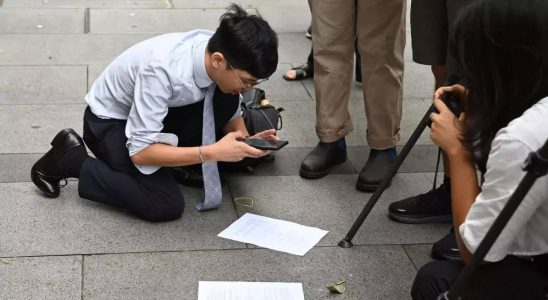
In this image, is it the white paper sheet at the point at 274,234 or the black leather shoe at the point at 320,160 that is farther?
the black leather shoe at the point at 320,160

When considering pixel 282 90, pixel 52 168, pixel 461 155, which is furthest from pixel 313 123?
pixel 461 155

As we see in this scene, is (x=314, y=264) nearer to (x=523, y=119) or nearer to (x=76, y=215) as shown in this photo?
(x=76, y=215)

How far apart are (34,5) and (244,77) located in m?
4.28

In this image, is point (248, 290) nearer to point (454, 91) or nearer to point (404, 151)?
point (404, 151)

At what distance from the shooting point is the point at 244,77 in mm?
3326

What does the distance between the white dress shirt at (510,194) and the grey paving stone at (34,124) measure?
2.64 m

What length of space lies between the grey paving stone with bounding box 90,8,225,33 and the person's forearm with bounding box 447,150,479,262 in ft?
14.1

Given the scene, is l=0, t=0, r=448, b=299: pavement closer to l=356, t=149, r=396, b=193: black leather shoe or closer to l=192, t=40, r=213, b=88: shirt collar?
l=356, t=149, r=396, b=193: black leather shoe

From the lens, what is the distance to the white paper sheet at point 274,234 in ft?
11.1

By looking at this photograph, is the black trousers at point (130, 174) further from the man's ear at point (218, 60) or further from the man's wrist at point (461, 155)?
the man's wrist at point (461, 155)

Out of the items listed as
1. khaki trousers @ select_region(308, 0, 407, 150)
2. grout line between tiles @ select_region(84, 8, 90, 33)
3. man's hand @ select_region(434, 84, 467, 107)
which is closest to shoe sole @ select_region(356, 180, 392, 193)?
khaki trousers @ select_region(308, 0, 407, 150)

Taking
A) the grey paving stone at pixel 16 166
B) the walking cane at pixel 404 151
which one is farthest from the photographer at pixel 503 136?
the grey paving stone at pixel 16 166

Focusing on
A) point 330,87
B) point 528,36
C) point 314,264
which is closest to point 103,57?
point 330,87

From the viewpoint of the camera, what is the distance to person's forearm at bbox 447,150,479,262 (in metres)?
2.51
